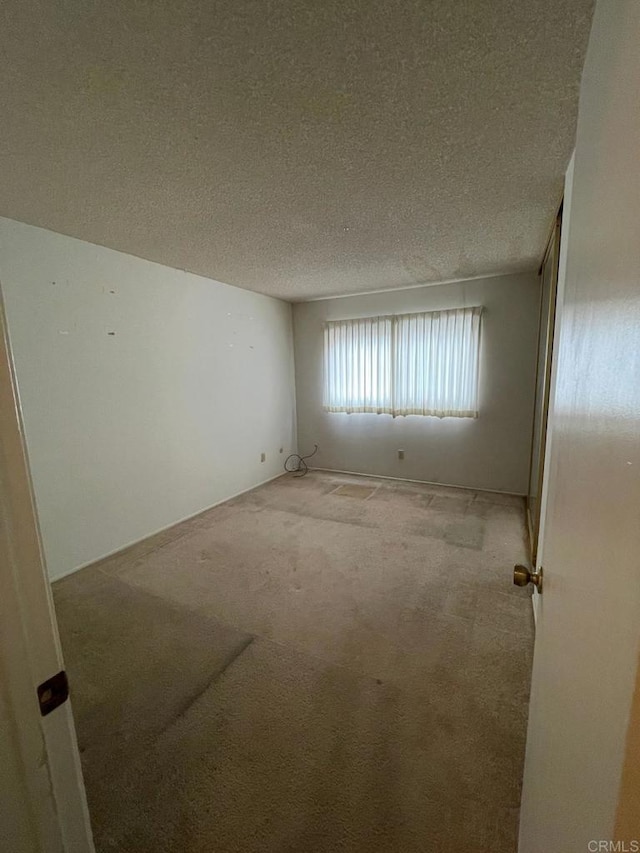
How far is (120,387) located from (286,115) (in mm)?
2325

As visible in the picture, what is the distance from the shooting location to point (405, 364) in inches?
169

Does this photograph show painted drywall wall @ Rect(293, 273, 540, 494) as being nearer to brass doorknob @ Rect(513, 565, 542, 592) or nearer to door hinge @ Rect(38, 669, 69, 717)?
brass doorknob @ Rect(513, 565, 542, 592)

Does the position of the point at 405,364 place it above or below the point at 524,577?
above

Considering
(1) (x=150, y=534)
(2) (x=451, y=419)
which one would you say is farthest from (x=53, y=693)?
(2) (x=451, y=419)

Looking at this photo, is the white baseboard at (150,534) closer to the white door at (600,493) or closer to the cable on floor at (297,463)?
the cable on floor at (297,463)

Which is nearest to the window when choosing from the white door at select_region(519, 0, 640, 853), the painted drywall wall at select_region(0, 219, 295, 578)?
the painted drywall wall at select_region(0, 219, 295, 578)

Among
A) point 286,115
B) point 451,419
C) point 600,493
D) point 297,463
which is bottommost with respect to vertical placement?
point 297,463

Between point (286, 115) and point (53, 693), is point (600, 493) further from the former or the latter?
point (286, 115)

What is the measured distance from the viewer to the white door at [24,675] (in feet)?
1.57

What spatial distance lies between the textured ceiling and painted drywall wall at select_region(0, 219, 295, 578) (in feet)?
1.40

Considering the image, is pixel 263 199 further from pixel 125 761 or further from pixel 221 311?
pixel 125 761

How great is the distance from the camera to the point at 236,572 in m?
2.53

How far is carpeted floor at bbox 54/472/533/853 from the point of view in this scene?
3.65ft

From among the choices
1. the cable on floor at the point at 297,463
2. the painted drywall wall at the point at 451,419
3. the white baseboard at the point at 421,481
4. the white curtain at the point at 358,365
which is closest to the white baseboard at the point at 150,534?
the cable on floor at the point at 297,463
